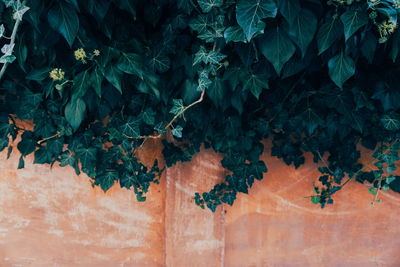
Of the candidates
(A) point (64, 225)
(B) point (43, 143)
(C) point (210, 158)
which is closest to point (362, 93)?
(C) point (210, 158)

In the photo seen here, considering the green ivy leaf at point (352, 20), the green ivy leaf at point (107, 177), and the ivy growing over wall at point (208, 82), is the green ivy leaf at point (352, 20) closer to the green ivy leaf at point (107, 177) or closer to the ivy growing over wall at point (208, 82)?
the ivy growing over wall at point (208, 82)

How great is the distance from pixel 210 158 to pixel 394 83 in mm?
939

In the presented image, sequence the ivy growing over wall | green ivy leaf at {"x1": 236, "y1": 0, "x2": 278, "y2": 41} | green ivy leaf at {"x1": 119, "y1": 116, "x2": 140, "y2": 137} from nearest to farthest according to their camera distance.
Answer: green ivy leaf at {"x1": 236, "y1": 0, "x2": 278, "y2": 41} < the ivy growing over wall < green ivy leaf at {"x1": 119, "y1": 116, "x2": 140, "y2": 137}

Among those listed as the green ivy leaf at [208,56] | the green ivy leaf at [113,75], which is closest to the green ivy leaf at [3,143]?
the green ivy leaf at [113,75]

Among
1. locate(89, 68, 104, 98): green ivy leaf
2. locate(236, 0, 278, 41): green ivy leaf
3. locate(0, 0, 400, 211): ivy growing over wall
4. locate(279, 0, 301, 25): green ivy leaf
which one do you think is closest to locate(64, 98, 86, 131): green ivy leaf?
locate(0, 0, 400, 211): ivy growing over wall

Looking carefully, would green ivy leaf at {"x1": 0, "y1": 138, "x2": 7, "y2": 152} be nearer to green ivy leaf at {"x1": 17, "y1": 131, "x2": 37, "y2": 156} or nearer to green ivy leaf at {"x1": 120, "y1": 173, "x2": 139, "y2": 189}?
green ivy leaf at {"x1": 17, "y1": 131, "x2": 37, "y2": 156}

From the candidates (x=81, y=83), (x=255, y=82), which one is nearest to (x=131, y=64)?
(x=81, y=83)

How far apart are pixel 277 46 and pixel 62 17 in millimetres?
707

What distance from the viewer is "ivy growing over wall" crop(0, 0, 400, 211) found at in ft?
3.71

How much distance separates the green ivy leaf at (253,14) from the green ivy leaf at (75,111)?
0.72 metres

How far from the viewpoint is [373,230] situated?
2006mm

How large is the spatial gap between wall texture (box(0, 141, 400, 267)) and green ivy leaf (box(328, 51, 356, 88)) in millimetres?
783

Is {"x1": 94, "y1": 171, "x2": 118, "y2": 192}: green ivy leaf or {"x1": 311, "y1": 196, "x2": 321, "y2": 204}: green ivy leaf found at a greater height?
{"x1": 94, "y1": 171, "x2": 118, "y2": 192}: green ivy leaf

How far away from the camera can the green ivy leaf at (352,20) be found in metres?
1.06
